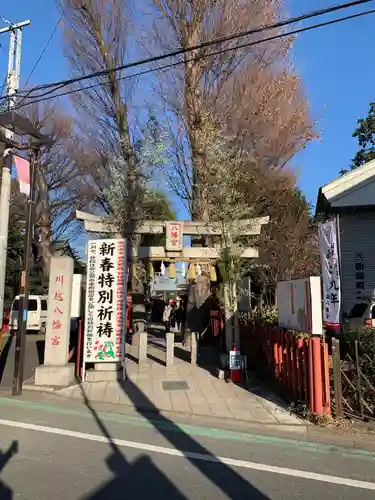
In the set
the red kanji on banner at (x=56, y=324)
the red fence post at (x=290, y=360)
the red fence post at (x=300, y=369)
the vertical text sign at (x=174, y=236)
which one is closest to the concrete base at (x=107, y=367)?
the red kanji on banner at (x=56, y=324)

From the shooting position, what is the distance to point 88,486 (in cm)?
420

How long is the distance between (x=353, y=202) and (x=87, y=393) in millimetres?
8470

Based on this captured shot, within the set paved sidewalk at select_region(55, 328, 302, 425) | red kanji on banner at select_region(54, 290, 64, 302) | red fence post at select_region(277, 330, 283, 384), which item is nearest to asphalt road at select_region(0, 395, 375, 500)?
paved sidewalk at select_region(55, 328, 302, 425)

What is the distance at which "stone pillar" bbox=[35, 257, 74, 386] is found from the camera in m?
9.05

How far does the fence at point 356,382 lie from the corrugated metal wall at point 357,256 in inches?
237

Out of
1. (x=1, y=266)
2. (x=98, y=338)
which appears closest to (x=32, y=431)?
(x=98, y=338)

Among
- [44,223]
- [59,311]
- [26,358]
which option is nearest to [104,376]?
[59,311]

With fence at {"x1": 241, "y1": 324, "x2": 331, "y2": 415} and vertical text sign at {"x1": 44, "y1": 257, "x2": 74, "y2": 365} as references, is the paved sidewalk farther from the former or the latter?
vertical text sign at {"x1": 44, "y1": 257, "x2": 74, "y2": 365}

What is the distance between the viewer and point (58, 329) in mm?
9516

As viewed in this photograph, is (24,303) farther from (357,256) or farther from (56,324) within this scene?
(357,256)

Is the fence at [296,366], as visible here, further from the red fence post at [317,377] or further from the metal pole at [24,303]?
the metal pole at [24,303]

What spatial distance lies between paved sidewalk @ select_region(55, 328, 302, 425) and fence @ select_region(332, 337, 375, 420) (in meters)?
0.78

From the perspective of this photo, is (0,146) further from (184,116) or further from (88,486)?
(88,486)

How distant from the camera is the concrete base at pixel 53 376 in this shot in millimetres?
9016
